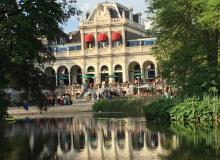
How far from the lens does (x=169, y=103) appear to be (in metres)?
A: 41.9

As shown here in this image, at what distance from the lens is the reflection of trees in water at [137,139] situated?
2537 cm

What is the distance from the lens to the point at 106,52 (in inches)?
4727

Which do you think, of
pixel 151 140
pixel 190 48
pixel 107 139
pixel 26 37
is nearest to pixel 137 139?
pixel 151 140

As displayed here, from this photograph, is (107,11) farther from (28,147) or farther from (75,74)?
(28,147)

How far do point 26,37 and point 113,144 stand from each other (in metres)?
6.42

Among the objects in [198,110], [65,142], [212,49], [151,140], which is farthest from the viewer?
[212,49]

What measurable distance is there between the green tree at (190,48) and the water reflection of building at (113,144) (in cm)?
649

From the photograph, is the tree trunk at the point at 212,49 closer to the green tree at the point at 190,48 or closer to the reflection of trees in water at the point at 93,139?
the green tree at the point at 190,48

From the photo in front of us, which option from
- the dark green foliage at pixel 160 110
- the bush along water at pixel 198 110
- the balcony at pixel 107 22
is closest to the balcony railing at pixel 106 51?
the balcony at pixel 107 22

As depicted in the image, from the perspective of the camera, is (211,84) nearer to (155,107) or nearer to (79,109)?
(155,107)

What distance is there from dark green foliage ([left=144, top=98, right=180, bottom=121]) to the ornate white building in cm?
7051

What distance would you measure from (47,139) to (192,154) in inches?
507

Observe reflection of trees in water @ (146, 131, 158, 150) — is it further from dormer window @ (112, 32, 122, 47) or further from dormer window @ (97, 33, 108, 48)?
dormer window @ (97, 33, 108, 48)

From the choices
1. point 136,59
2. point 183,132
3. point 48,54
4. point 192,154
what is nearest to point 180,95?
point 183,132
